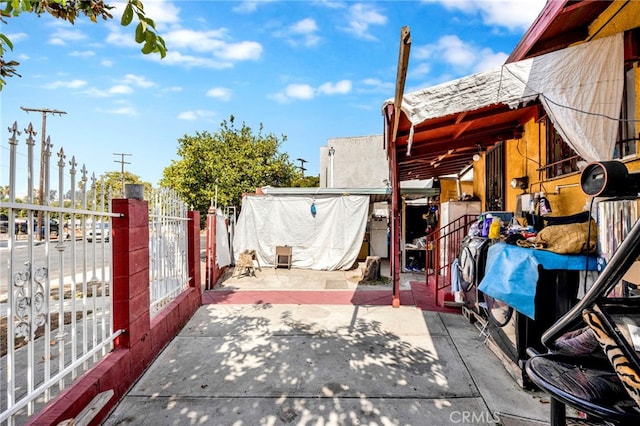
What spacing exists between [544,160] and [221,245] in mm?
7507

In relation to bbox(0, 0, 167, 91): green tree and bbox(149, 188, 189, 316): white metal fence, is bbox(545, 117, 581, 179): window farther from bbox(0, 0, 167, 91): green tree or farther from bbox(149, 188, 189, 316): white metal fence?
bbox(149, 188, 189, 316): white metal fence

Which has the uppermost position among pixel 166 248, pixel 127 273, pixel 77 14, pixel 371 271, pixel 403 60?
pixel 77 14

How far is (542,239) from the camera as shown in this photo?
2.90 meters

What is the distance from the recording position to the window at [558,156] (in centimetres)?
388

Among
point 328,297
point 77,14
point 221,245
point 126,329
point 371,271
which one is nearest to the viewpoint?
point 77,14

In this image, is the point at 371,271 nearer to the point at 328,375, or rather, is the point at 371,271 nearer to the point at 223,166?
the point at 328,375

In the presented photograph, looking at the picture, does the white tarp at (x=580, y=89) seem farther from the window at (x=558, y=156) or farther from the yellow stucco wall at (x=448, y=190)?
the yellow stucco wall at (x=448, y=190)

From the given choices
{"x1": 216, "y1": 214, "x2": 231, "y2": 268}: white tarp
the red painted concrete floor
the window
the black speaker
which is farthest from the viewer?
{"x1": 216, "y1": 214, "x2": 231, "y2": 268}: white tarp

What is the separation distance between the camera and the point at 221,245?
28.9 ft

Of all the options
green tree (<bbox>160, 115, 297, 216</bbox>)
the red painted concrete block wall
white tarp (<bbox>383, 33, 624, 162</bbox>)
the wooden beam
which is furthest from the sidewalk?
green tree (<bbox>160, 115, 297, 216</bbox>)

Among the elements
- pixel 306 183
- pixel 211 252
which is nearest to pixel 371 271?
pixel 211 252

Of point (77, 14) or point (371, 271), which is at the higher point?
point (77, 14)

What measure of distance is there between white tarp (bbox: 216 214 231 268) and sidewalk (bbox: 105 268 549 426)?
10.2 feet

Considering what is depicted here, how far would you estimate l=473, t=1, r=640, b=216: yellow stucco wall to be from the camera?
112 inches
